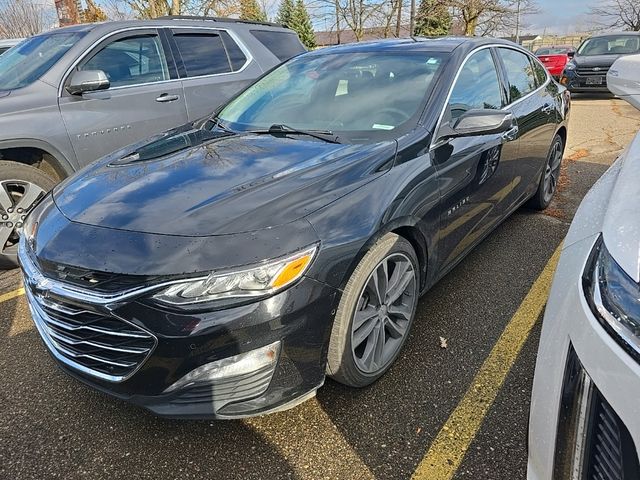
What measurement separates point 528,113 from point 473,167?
1288mm

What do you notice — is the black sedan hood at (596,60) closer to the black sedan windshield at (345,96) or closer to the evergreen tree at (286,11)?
the black sedan windshield at (345,96)

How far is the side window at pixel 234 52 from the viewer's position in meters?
5.04

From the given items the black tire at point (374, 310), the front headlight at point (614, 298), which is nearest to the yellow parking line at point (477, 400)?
the black tire at point (374, 310)

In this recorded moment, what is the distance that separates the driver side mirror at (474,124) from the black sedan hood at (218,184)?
1.43 feet

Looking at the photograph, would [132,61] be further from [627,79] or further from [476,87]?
[627,79]

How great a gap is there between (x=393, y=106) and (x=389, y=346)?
134 cm

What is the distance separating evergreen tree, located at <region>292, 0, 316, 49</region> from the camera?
3862 centimetres

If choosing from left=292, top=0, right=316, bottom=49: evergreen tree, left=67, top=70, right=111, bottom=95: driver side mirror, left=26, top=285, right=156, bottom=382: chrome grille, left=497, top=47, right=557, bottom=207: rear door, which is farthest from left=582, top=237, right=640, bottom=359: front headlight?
left=292, top=0, right=316, bottom=49: evergreen tree

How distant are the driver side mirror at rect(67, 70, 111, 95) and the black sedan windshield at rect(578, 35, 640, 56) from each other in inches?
563

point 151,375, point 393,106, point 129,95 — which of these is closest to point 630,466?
point 151,375

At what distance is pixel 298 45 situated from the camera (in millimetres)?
5801

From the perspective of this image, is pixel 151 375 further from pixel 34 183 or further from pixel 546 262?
pixel 546 262

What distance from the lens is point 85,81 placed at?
3719mm

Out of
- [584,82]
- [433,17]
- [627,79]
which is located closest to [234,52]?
[627,79]
